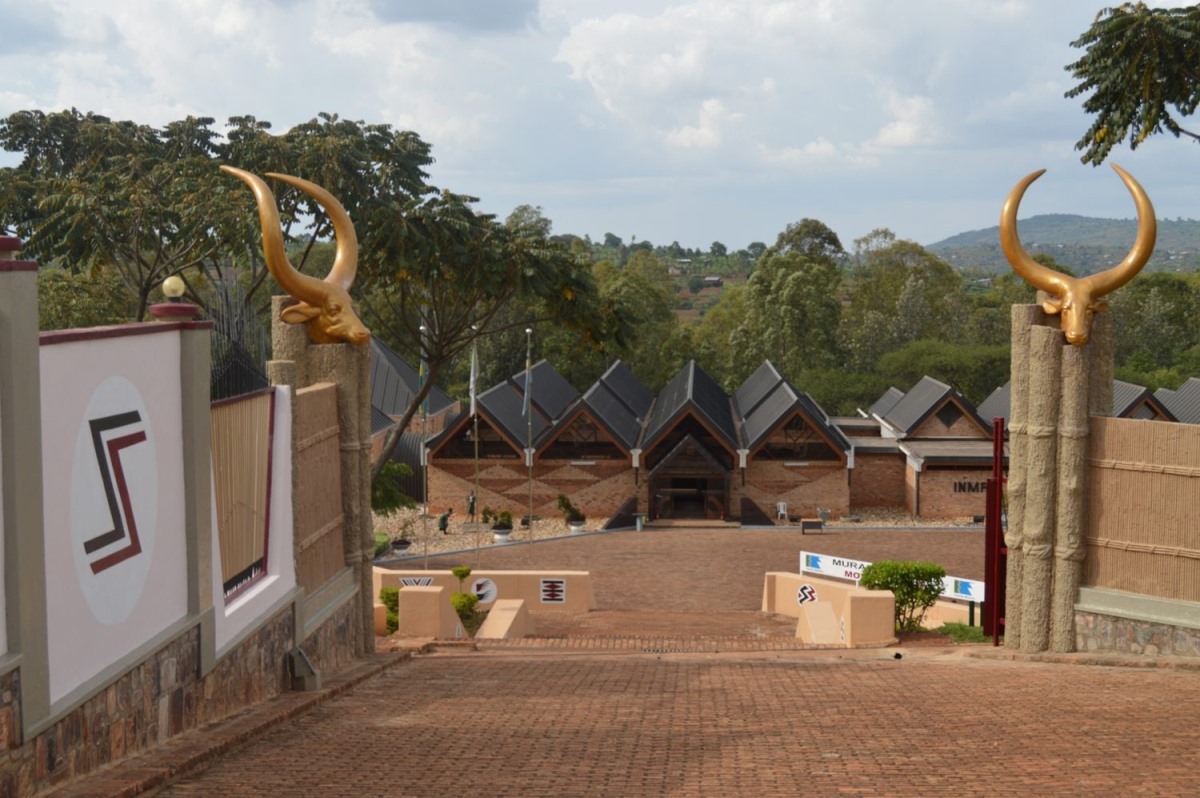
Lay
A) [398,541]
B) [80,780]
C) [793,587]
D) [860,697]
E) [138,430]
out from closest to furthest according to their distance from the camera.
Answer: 1. [80,780]
2. [138,430]
3. [860,697]
4. [793,587]
5. [398,541]

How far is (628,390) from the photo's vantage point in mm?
47938

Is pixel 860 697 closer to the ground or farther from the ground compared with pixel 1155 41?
closer to the ground

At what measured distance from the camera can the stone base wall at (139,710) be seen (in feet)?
19.4

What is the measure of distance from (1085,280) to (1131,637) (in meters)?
4.11

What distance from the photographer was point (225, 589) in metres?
9.32

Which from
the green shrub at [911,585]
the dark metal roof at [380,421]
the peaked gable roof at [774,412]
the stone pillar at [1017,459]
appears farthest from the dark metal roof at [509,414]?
the stone pillar at [1017,459]

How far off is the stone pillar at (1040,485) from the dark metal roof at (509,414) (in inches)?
956

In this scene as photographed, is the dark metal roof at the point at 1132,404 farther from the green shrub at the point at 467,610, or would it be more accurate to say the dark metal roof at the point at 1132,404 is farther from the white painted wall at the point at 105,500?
the white painted wall at the point at 105,500

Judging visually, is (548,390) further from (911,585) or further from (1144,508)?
(1144,508)

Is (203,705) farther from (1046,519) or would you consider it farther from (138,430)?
(1046,519)

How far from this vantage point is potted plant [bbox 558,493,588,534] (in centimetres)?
3697

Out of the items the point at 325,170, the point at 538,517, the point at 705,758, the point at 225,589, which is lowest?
the point at 538,517

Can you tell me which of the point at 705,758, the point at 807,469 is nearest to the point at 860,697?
the point at 705,758

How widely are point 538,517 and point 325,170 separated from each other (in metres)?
13.3
